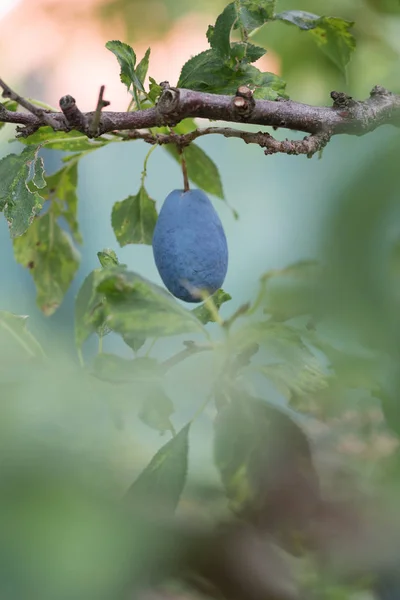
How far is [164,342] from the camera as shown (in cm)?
37

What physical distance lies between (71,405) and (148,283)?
0.11 meters

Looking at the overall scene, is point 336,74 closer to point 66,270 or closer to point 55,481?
point 66,270

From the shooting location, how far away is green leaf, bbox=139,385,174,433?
0.77 feet

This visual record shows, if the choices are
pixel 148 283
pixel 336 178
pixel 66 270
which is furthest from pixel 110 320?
pixel 66 270

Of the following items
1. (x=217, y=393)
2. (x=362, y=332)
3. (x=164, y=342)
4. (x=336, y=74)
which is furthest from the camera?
(x=336, y=74)

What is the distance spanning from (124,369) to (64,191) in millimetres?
405

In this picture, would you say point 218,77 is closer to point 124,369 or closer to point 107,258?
point 107,258

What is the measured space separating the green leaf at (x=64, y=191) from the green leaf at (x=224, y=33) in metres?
0.20

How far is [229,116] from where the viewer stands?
0.40 meters

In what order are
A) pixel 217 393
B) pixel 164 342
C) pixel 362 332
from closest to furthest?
pixel 362 332, pixel 217 393, pixel 164 342

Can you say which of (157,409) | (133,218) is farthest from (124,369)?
(133,218)

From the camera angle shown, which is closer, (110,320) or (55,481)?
(55,481)

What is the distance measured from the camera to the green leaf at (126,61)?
445 millimetres

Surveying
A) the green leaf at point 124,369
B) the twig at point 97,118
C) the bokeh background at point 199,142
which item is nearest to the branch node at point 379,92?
the bokeh background at point 199,142
